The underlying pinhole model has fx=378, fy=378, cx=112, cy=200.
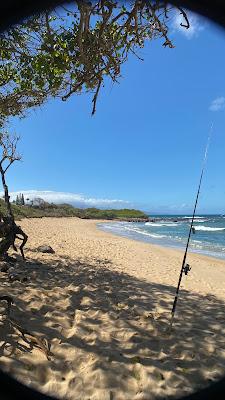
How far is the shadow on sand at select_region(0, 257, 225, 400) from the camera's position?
349 cm

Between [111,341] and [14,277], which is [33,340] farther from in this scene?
[14,277]

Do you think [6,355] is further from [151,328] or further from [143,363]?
[151,328]

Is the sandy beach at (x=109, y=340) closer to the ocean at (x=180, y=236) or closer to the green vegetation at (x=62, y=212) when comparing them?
the ocean at (x=180, y=236)

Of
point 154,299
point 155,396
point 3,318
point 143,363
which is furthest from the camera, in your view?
point 154,299

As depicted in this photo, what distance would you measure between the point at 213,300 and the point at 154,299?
5.97 feet

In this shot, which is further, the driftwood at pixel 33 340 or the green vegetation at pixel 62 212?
the green vegetation at pixel 62 212

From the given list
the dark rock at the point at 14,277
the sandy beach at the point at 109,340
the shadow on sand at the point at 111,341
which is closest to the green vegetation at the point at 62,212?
the dark rock at the point at 14,277

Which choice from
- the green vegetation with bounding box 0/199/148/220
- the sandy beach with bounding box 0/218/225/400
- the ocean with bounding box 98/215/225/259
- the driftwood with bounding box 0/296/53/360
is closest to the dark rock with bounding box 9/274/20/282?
the sandy beach with bounding box 0/218/225/400

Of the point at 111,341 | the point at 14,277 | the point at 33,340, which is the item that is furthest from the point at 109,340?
the point at 14,277

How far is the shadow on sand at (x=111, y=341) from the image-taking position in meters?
3.49

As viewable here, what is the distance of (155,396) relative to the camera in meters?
3.33

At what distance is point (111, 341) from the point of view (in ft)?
15.0

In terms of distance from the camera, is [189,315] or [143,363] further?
[189,315]

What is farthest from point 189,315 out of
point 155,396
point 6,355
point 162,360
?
point 6,355
